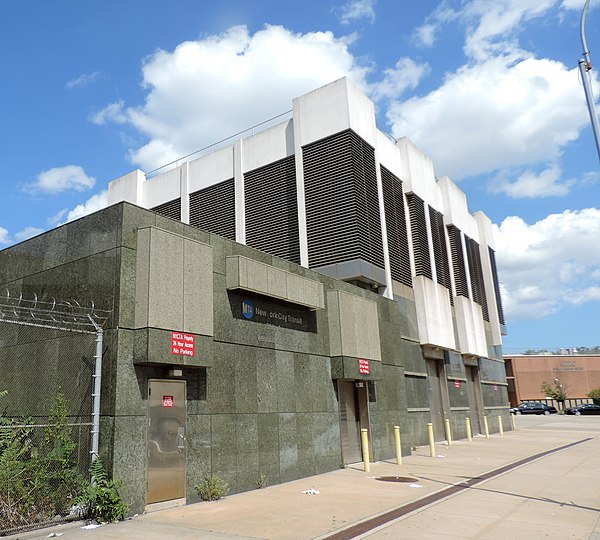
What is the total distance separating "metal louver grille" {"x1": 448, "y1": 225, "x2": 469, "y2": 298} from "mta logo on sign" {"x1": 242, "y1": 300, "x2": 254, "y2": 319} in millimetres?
20269

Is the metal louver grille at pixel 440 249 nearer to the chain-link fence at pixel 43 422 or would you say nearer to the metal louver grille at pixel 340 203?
the metal louver grille at pixel 340 203

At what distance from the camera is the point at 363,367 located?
17.6m

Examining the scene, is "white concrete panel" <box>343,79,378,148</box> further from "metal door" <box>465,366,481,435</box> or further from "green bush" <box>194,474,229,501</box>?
"metal door" <box>465,366,481,435</box>

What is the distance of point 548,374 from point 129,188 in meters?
74.9

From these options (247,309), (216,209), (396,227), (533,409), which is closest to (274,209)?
(216,209)

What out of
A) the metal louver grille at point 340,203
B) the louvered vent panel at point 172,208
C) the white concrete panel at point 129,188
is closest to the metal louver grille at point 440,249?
the metal louver grille at point 340,203

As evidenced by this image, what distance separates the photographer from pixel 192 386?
11.7 m

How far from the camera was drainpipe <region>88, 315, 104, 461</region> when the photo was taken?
9805 mm

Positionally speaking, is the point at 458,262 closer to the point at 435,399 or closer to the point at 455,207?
the point at 455,207

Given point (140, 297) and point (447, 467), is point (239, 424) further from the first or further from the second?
point (447, 467)

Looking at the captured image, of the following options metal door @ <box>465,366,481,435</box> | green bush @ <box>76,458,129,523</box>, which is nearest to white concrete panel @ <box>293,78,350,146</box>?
green bush @ <box>76,458,129,523</box>

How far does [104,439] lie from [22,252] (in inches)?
231

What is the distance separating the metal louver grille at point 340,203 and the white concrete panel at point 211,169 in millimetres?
4993

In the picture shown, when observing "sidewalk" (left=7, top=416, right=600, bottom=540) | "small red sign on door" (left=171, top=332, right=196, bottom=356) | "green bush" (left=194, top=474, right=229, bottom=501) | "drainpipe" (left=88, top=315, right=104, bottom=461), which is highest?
"small red sign on door" (left=171, top=332, right=196, bottom=356)
